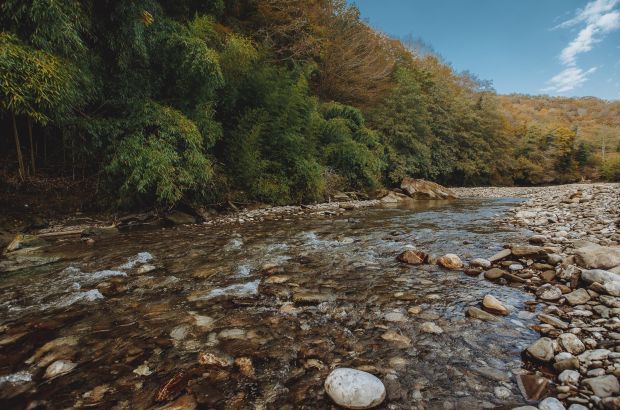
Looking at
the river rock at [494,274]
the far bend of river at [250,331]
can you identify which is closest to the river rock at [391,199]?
the far bend of river at [250,331]

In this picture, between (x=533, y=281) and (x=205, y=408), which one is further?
(x=533, y=281)

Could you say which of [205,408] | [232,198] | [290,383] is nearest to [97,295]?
[205,408]

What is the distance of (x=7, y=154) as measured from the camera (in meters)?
6.02

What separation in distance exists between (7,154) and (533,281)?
357 inches

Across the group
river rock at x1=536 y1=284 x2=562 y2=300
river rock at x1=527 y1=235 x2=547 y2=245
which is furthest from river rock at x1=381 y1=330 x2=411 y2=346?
river rock at x1=527 y1=235 x2=547 y2=245

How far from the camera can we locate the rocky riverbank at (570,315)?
1.23m

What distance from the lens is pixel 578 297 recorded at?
2047 mm

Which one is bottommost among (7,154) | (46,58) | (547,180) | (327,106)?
(547,180)

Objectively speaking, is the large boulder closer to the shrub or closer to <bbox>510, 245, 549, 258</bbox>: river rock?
the shrub

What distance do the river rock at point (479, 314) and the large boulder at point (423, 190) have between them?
12.4 meters

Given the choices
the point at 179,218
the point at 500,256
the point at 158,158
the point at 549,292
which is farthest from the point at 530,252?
the point at 179,218

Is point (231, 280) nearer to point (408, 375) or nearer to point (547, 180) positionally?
point (408, 375)

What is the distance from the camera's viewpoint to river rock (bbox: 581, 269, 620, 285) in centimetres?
209

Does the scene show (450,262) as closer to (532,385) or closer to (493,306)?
(493,306)
